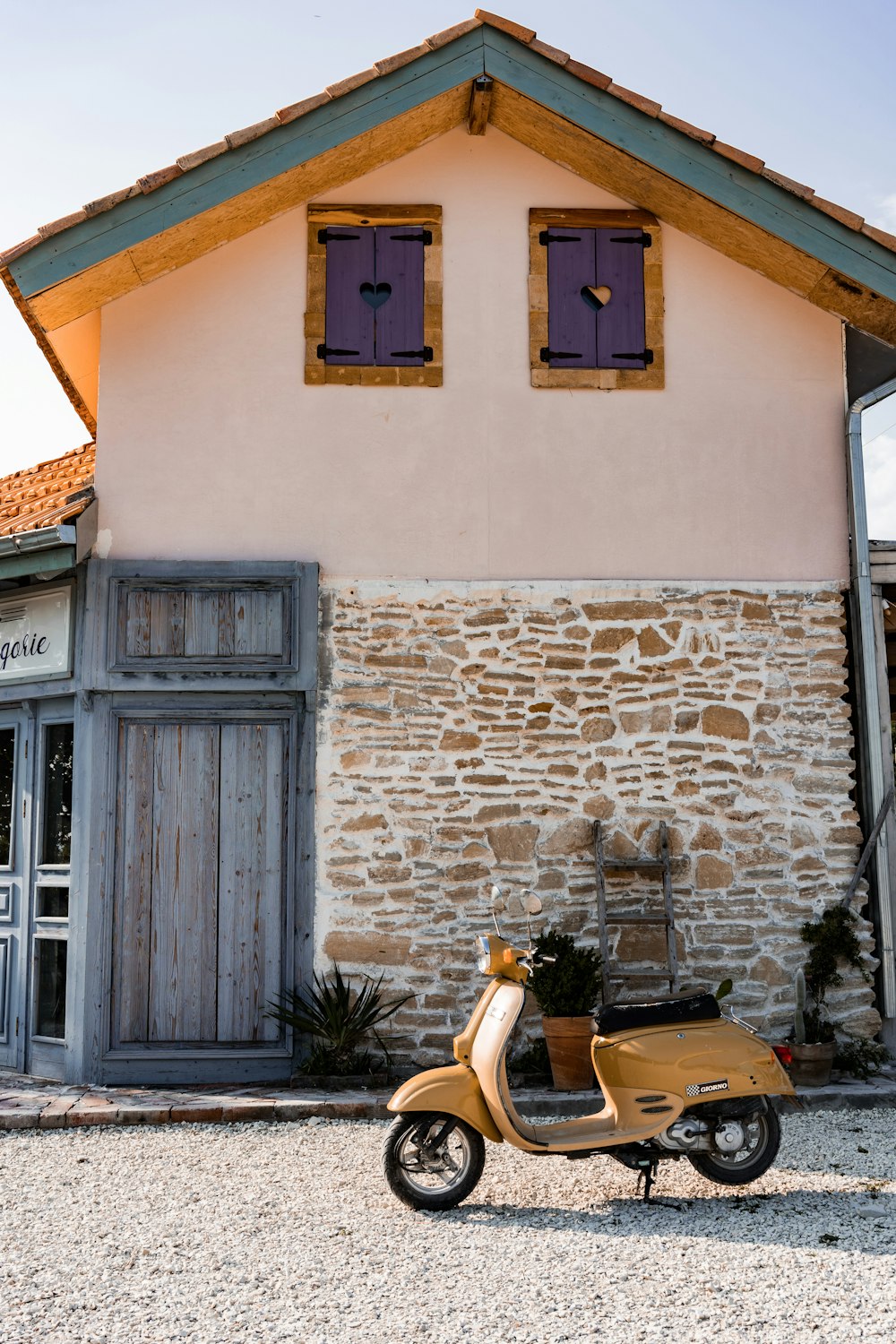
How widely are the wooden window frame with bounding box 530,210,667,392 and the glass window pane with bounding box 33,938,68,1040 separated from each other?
4600 millimetres

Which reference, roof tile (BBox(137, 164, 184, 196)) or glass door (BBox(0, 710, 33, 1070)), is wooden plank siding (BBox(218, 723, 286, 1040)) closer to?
glass door (BBox(0, 710, 33, 1070))

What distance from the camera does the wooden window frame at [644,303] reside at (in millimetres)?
7625

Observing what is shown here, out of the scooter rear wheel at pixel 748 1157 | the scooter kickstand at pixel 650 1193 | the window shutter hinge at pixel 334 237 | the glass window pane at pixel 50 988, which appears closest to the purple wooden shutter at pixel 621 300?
the window shutter hinge at pixel 334 237

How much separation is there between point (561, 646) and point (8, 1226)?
433cm

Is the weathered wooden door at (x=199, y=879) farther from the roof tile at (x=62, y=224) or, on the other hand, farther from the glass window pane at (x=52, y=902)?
the roof tile at (x=62, y=224)

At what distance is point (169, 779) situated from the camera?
285 inches

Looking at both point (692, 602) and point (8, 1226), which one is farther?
point (692, 602)

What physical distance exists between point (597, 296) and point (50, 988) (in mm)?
5528

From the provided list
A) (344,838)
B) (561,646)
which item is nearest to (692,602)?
(561,646)

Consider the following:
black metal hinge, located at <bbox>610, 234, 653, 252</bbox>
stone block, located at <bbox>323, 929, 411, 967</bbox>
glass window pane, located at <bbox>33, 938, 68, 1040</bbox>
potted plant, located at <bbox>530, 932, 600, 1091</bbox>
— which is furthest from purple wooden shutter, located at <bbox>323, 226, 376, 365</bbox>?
glass window pane, located at <bbox>33, 938, 68, 1040</bbox>

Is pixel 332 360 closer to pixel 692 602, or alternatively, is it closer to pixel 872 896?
pixel 692 602

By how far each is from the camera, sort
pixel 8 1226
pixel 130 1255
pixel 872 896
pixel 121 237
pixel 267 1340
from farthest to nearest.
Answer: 1. pixel 872 896
2. pixel 121 237
3. pixel 8 1226
4. pixel 130 1255
5. pixel 267 1340

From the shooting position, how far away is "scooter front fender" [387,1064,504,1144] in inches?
179

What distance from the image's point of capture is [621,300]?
7746mm
